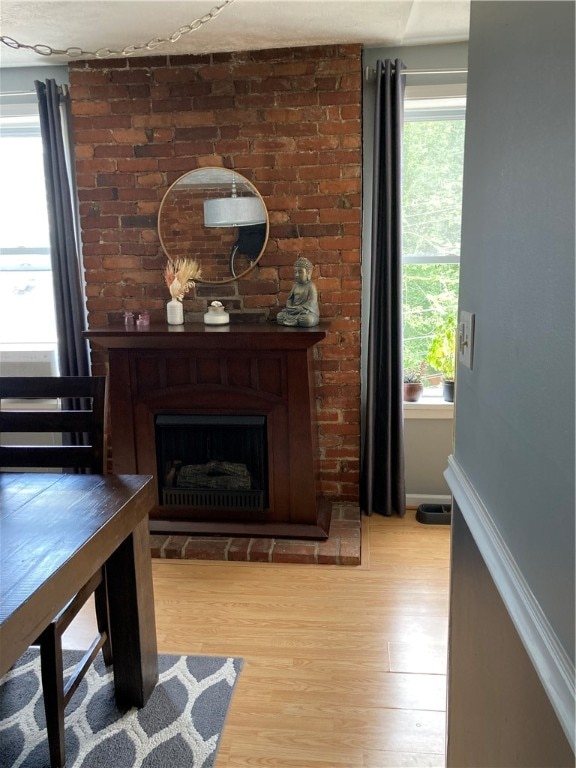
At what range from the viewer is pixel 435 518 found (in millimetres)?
3271

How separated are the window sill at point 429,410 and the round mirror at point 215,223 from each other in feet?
3.96

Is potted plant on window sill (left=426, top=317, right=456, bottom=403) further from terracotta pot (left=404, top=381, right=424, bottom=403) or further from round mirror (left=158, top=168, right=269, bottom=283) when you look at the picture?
round mirror (left=158, top=168, right=269, bottom=283)

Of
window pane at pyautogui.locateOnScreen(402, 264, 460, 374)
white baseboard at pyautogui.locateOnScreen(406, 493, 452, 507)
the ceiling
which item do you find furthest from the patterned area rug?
the ceiling

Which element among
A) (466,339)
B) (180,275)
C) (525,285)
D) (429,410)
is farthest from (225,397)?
(525,285)

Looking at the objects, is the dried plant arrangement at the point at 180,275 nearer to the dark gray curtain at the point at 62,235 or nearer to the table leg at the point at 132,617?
the dark gray curtain at the point at 62,235

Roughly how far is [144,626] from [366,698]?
0.78m

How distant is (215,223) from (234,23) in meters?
0.92

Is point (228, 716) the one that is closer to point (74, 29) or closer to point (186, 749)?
point (186, 749)

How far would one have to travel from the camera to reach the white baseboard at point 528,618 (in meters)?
0.72

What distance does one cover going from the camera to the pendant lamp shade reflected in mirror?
3.11 metres

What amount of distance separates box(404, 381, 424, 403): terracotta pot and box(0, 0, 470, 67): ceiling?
70.2 inches

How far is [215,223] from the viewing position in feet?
10.3

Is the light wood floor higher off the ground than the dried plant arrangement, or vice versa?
the dried plant arrangement

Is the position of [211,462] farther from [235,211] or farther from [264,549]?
[235,211]
